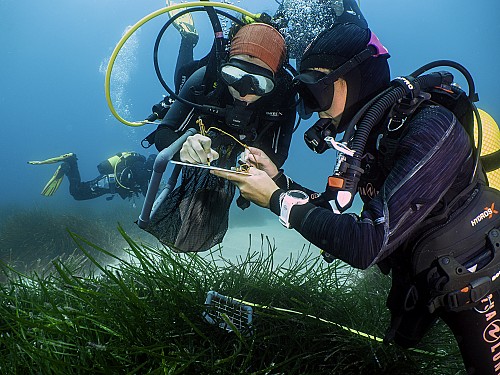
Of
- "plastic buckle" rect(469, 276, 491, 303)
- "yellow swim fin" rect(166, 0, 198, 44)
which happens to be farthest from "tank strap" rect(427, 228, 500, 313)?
"yellow swim fin" rect(166, 0, 198, 44)

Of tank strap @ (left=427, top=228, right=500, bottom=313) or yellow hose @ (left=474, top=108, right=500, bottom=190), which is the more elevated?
yellow hose @ (left=474, top=108, right=500, bottom=190)

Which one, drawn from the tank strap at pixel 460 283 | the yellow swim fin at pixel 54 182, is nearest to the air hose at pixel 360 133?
the tank strap at pixel 460 283

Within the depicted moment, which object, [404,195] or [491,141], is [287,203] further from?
[491,141]

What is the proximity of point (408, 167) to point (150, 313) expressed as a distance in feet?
5.85

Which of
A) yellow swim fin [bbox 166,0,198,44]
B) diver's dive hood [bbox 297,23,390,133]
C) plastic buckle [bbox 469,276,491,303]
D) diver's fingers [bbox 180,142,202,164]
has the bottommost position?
plastic buckle [bbox 469,276,491,303]

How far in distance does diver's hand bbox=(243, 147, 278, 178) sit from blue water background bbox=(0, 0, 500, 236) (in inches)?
2504

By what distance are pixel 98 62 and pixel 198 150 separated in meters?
120

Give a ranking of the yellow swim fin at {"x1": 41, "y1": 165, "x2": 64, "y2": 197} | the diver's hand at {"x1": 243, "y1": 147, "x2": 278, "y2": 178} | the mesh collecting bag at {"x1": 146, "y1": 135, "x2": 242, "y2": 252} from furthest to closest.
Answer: the yellow swim fin at {"x1": 41, "y1": 165, "x2": 64, "y2": 197}
the mesh collecting bag at {"x1": 146, "y1": 135, "x2": 242, "y2": 252}
the diver's hand at {"x1": 243, "y1": 147, "x2": 278, "y2": 178}

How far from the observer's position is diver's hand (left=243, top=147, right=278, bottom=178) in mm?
2535

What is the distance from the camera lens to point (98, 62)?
4163 inches

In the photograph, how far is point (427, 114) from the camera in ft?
6.03

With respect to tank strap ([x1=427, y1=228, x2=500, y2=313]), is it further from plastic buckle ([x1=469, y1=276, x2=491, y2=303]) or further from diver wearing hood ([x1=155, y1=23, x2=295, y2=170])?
diver wearing hood ([x1=155, y1=23, x2=295, y2=170])

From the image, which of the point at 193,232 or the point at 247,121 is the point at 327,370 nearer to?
the point at 193,232

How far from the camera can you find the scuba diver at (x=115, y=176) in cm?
1015
